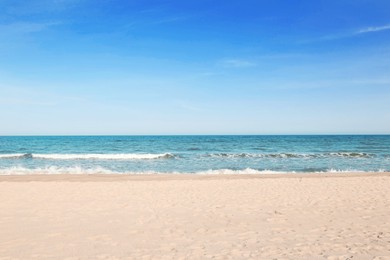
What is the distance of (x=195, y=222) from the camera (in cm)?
754

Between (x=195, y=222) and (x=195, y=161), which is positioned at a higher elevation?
(x=195, y=222)

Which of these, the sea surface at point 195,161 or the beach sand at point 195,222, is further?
the sea surface at point 195,161

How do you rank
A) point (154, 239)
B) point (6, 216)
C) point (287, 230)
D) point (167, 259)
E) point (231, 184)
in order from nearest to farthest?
point (167, 259), point (154, 239), point (287, 230), point (6, 216), point (231, 184)

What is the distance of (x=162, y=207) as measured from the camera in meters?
9.09

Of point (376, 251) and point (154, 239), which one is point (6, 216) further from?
point (376, 251)

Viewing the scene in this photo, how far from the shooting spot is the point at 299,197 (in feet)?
34.2

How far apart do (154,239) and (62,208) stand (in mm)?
3855

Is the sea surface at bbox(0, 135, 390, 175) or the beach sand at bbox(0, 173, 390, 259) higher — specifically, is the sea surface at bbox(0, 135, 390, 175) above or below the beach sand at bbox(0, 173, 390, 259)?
below

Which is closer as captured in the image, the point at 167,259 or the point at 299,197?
the point at 167,259

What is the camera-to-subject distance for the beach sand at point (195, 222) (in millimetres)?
5668

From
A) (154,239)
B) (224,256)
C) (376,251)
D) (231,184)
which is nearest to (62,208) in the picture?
(154,239)

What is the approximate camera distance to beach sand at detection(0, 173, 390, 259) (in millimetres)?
5668

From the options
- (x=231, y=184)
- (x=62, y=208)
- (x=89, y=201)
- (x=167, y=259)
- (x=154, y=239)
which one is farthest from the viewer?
(x=231, y=184)

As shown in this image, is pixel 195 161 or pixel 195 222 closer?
pixel 195 222
